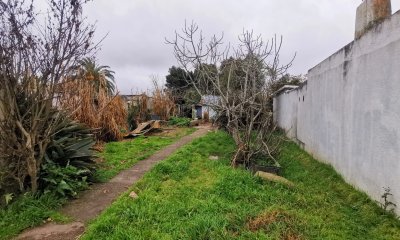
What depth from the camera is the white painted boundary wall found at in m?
4.14

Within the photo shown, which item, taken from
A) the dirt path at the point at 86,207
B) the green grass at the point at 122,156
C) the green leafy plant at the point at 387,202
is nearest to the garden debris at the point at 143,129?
the green grass at the point at 122,156

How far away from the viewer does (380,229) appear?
3893 millimetres

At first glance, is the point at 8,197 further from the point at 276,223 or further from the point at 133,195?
the point at 276,223

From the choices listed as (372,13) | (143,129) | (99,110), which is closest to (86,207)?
(372,13)

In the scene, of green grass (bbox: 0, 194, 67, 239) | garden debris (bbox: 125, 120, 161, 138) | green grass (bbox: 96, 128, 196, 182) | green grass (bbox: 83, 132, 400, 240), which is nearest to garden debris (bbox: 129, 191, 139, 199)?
green grass (bbox: 83, 132, 400, 240)

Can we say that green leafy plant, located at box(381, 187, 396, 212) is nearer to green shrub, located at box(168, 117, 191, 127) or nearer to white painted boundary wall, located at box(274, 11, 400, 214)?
white painted boundary wall, located at box(274, 11, 400, 214)

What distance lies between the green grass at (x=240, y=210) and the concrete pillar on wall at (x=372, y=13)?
2702mm

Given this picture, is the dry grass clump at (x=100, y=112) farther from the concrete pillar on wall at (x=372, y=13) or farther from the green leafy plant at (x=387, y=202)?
the green leafy plant at (x=387, y=202)

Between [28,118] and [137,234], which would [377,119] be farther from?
[28,118]

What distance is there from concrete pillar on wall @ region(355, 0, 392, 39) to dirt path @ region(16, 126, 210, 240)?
489 centimetres

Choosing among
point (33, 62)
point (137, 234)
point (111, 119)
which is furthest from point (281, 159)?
point (111, 119)

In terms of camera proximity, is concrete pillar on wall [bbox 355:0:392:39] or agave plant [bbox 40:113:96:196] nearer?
agave plant [bbox 40:113:96:196]

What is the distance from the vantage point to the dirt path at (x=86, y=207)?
4.06 metres

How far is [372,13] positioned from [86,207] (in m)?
5.63
